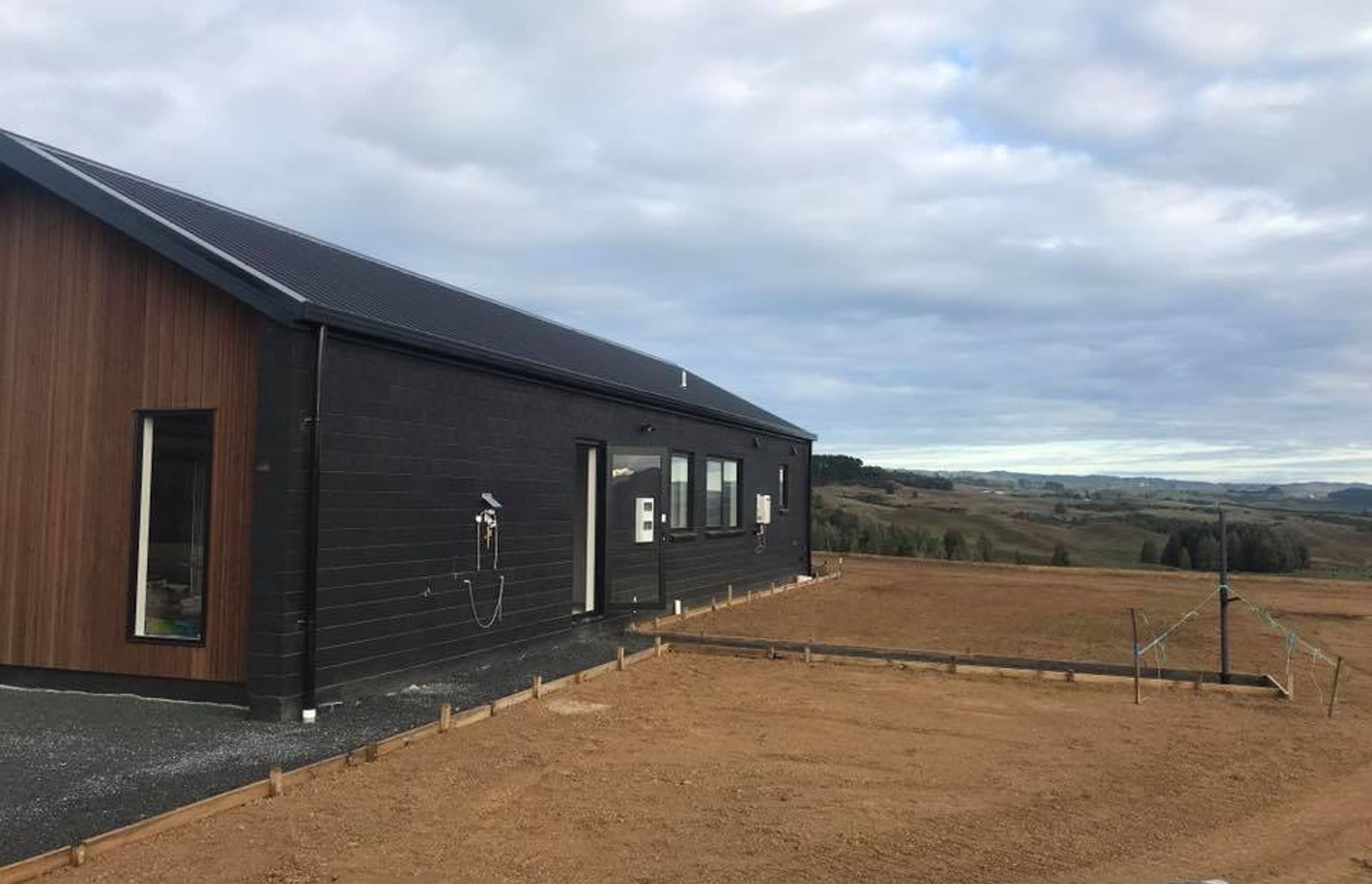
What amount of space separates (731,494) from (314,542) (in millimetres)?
10520

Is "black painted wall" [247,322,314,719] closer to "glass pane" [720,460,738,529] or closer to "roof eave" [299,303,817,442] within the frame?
"roof eave" [299,303,817,442]

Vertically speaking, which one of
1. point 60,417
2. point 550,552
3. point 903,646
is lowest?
point 903,646

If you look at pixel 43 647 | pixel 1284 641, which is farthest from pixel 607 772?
pixel 1284 641

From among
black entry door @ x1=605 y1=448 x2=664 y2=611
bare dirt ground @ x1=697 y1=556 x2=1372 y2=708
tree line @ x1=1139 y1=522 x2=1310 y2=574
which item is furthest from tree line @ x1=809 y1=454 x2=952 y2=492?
black entry door @ x1=605 y1=448 x2=664 y2=611

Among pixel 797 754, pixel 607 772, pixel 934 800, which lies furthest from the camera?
pixel 797 754

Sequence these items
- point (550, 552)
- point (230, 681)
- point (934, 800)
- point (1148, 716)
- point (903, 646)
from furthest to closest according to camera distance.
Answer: point (903, 646), point (550, 552), point (1148, 716), point (230, 681), point (934, 800)

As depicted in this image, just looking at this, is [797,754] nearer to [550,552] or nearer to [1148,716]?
[1148,716]

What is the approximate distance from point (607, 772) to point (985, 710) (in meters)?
3.68

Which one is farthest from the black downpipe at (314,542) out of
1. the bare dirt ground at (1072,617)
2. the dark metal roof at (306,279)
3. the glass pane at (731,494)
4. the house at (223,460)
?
the glass pane at (731,494)

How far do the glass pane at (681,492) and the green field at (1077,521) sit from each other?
1601 cm

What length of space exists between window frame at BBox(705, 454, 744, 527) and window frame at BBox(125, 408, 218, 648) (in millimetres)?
9203

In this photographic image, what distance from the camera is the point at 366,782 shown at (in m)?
5.68

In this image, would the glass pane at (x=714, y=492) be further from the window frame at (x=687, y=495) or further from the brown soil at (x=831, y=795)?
the brown soil at (x=831, y=795)

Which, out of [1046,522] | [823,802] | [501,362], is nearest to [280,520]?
[501,362]
